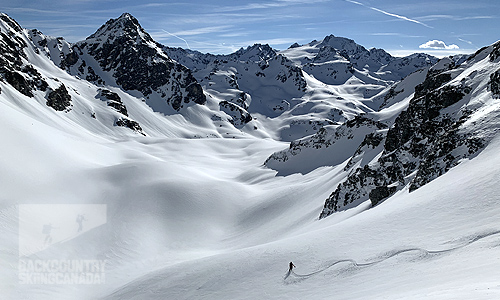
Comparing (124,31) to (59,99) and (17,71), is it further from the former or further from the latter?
(17,71)

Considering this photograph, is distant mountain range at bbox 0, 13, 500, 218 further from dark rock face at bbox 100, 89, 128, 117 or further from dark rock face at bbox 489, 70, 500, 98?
dark rock face at bbox 100, 89, 128, 117

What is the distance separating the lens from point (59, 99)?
103 m

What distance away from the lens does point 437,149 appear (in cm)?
2423

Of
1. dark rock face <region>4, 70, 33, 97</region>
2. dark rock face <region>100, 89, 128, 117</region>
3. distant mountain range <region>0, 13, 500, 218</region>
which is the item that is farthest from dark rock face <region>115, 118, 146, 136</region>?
dark rock face <region>4, 70, 33, 97</region>

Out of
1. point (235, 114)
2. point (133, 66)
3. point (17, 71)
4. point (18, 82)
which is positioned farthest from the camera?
Result: point (235, 114)

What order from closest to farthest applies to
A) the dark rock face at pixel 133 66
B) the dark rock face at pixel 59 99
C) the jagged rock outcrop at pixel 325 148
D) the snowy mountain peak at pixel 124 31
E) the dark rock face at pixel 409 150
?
1. the dark rock face at pixel 409 150
2. the jagged rock outcrop at pixel 325 148
3. the dark rock face at pixel 59 99
4. the dark rock face at pixel 133 66
5. the snowy mountain peak at pixel 124 31

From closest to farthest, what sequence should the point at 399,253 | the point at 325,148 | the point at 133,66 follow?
the point at 399,253, the point at 325,148, the point at 133,66

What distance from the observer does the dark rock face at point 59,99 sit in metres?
99.1

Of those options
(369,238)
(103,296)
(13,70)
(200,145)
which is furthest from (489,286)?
(13,70)

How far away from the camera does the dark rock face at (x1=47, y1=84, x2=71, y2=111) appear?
325 ft

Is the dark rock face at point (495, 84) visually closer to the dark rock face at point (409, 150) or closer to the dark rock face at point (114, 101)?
the dark rock face at point (409, 150)

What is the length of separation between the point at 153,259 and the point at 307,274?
18.9 meters

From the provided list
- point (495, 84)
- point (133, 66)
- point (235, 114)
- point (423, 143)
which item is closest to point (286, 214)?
point (423, 143)

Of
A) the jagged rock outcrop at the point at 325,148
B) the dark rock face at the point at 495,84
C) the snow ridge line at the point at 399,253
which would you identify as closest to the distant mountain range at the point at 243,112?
the dark rock face at the point at 495,84
